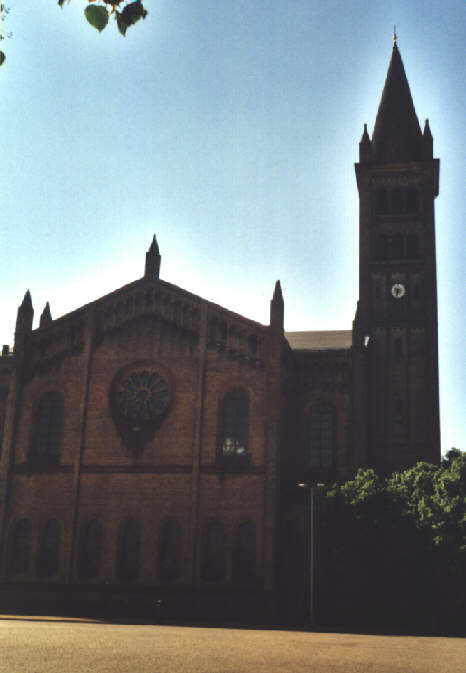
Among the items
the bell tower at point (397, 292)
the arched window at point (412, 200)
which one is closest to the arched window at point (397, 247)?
the bell tower at point (397, 292)

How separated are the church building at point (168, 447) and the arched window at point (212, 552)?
0.06m

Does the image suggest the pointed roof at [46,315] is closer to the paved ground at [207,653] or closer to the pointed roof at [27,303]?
the pointed roof at [27,303]

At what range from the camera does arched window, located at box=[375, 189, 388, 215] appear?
57469 mm

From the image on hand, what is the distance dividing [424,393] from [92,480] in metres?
22.3

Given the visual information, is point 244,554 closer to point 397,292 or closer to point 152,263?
point 152,263

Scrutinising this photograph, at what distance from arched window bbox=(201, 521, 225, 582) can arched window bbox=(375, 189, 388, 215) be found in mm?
26991

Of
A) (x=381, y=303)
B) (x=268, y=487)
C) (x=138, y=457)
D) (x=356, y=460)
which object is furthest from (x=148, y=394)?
(x=381, y=303)

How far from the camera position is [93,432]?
147 ft

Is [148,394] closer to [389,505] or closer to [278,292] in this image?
[278,292]

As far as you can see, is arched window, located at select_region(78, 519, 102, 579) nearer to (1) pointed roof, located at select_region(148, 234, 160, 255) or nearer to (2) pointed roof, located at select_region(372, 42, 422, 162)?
(1) pointed roof, located at select_region(148, 234, 160, 255)

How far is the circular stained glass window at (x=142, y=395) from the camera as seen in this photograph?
44.5 metres

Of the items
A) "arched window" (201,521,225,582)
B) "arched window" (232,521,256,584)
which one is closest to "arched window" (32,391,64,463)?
"arched window" (201,521,225,582)

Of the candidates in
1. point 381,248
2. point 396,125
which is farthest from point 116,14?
point 396,125

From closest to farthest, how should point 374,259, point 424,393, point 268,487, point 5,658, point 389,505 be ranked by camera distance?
1. point 5,658
2. point 389,505
3. point 268,487
4. point 424,393
5. point 374,259
